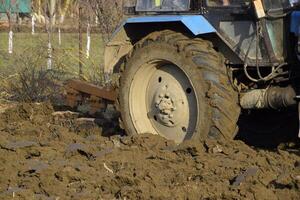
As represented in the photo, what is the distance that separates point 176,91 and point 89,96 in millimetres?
2470

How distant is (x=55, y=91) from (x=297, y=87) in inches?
227

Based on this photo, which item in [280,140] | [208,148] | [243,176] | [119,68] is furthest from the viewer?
[119,68]

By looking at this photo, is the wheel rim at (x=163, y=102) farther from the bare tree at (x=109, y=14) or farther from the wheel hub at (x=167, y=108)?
the bare tree at (x=109, y=14)

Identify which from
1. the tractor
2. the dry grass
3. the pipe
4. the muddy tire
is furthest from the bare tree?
the pipe

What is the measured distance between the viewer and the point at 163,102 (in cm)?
665

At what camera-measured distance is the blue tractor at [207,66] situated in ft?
19.8

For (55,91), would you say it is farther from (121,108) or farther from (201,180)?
(201,180)

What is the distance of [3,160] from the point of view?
607 centimetres

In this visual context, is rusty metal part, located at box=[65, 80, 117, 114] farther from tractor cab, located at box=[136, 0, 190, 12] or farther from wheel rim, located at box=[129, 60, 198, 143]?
tractor cab, located at box=[136, 0, 190, 12]

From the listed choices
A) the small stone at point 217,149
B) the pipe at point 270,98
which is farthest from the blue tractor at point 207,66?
the small stone at point 217,149

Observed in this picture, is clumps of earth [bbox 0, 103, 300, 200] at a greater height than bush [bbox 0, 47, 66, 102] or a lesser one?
greater

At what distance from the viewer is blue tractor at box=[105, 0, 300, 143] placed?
6.05 m

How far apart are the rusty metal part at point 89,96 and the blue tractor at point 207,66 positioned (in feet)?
4.67

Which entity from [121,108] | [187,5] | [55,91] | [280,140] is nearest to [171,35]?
[187,5]
